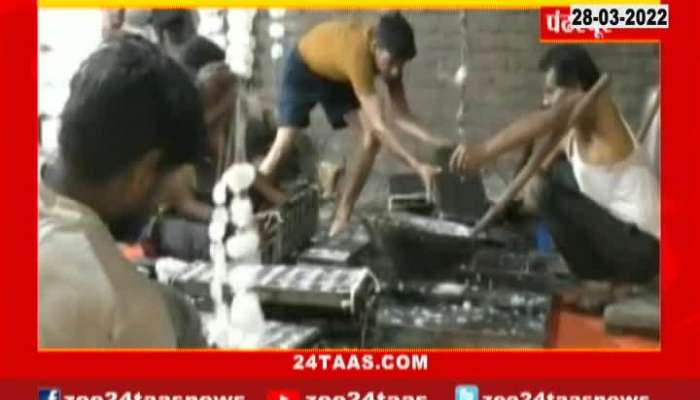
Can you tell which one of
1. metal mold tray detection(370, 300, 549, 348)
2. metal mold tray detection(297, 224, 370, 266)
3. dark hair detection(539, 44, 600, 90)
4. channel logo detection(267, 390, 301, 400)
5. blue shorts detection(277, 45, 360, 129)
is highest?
dark hair detection(539, 44, 600, 90)

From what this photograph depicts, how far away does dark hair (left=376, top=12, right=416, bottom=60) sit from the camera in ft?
3.58

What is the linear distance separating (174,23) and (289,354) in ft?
1.16

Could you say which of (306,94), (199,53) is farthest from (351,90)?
(199,53)

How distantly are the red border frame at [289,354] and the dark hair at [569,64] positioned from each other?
72 mm

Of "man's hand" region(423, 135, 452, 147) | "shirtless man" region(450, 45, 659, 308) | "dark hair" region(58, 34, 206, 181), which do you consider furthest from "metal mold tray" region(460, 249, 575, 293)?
"dark hair" region(58, 34, 206, 181)

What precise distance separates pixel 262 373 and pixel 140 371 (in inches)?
4.8

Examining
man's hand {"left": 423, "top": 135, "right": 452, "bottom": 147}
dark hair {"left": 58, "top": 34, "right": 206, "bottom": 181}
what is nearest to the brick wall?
man's hand {"left": 423, "top": 135, "right": 452, "bottom": 147}

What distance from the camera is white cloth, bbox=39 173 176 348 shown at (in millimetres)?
1074

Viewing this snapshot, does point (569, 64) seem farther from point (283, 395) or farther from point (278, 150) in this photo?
point (283, 395)

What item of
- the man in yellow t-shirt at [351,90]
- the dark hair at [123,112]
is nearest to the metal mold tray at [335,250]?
the man in yellow t-shirt at [351,90]

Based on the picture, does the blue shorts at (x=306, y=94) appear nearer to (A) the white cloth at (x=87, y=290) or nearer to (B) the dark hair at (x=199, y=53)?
(B) the dark hair at (x=199, y=53)

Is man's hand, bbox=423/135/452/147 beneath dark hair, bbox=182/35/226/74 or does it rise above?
beneath

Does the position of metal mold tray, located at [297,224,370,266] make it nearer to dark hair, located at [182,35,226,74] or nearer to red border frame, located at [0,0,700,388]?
red border frame, located at [0,0,700,388]

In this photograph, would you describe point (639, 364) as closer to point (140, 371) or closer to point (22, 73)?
point (140, 371)
